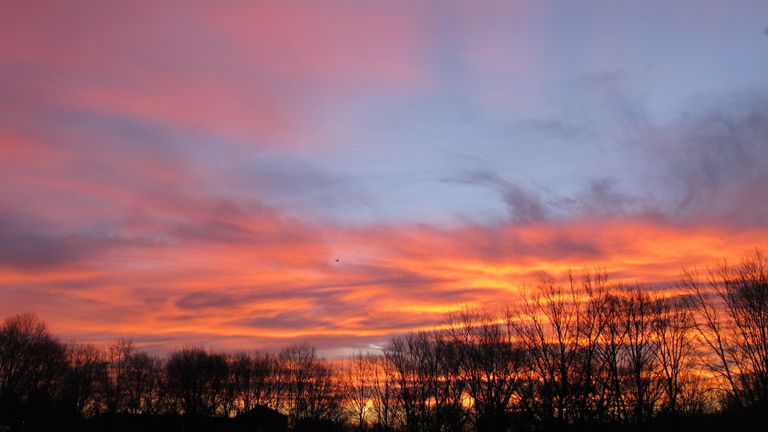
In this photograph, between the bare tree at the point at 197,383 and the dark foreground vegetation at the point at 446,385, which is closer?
the dark foreground vegetation at the point at 446,385

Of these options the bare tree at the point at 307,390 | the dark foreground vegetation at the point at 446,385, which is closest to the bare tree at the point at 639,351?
the dark foreground vegetation at the point at 446,385

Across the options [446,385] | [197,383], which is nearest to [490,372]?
[446,385]

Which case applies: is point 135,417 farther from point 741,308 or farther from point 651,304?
point 741,308

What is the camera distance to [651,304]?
55.0m

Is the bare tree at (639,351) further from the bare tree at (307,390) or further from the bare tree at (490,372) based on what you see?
the bare tree at (307,390)

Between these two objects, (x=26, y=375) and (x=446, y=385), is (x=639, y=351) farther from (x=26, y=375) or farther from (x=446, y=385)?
(x=26, y=375)

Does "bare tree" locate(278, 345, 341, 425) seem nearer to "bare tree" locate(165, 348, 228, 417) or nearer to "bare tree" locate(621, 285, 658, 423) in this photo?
"bare tree" locate(165, 348, 228, 417)

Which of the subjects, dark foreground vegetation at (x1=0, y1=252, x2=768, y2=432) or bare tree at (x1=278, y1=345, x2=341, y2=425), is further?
bare tree at (x1=278, y1=345, x2=341, y2=425)

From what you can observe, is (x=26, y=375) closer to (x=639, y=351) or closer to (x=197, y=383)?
(x=197, y=383)

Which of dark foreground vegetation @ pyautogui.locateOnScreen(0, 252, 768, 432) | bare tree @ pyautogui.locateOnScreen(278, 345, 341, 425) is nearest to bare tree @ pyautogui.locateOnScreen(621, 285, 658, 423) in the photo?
dark foreground vegetation @ pyautogui.locateOnScreen(0, 252, 768, 432)

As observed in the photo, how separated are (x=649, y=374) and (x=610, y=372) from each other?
15.8ft

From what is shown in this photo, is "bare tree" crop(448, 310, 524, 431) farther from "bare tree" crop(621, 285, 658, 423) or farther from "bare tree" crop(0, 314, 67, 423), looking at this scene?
"bare tree" crop(0, 314, 67, 423)

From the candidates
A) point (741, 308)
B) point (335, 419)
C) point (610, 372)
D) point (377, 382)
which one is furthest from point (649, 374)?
point (335, 419)

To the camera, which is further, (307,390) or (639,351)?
(307,390)
